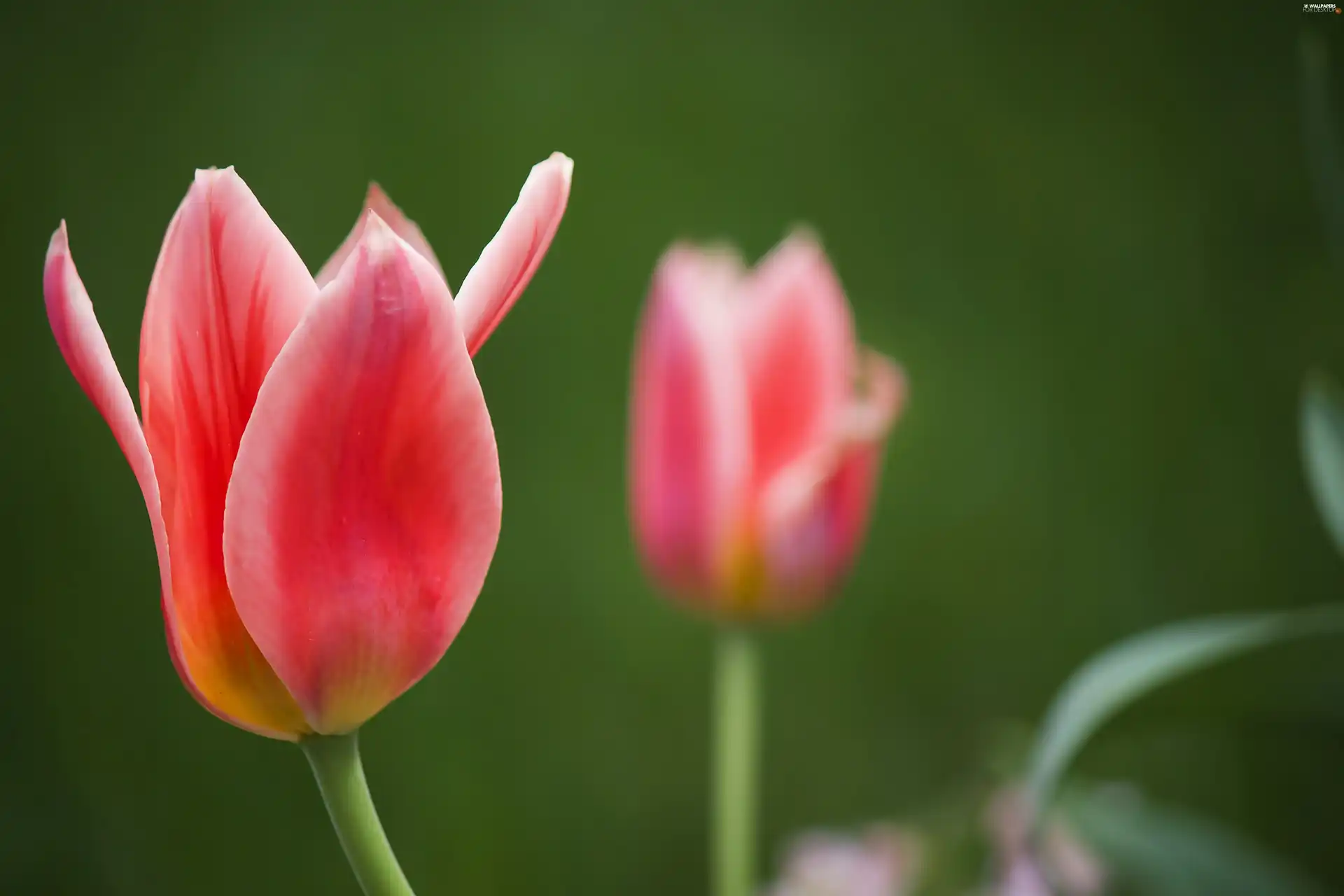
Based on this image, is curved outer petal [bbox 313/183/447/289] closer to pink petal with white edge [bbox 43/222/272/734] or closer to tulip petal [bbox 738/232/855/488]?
pink petal with white edge [bbox 43/222/272/734]

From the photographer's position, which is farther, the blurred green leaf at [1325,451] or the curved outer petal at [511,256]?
the blurred green leaf at [1325,451]

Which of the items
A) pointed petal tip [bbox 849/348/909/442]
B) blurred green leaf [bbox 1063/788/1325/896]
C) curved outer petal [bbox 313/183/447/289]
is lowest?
blurred green leaf [bbox 1063/788/1325/896]

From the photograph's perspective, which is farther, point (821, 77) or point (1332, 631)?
point (821, 77)

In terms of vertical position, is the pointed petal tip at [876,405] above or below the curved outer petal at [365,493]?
above

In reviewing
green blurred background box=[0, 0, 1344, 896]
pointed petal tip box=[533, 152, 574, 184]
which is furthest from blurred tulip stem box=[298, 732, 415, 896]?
green blurred background box=[0, 0, 1344, 896]

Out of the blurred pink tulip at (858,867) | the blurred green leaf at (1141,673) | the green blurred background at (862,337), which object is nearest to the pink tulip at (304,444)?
the blurred green leaf at (1141,673)

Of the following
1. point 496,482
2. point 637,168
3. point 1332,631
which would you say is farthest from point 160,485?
point 637,168

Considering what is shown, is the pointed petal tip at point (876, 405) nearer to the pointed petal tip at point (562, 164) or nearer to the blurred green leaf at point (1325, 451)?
the blurred green leaf at point (1325, 451)

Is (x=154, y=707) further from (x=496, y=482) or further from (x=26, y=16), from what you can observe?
(x=496, y=482)
